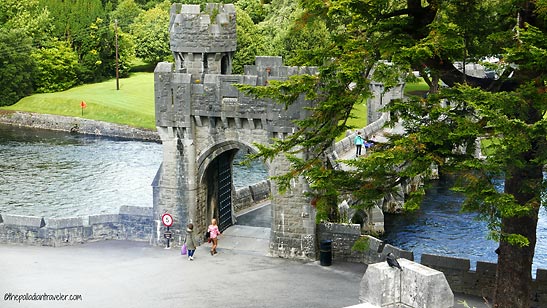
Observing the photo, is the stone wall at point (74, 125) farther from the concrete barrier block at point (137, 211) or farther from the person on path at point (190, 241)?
the person on path at point (190, 241)

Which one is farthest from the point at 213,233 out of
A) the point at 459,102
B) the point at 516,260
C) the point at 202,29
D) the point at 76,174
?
the point at 76,174

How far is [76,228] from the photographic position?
2962 cm

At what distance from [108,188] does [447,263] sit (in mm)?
30281

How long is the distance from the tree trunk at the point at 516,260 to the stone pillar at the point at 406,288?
374 inches

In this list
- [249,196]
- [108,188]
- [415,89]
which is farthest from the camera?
[415,89]

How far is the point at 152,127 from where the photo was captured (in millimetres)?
69938

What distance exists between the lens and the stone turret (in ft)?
95.4

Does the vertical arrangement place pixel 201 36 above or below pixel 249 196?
above

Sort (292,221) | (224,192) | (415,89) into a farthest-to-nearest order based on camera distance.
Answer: (415,89) → (224,192) → (292,221)

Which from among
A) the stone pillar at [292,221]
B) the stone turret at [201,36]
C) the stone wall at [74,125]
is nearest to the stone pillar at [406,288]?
the stone pillar at [292,221]

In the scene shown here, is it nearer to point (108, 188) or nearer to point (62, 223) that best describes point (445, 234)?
point (62, 223)

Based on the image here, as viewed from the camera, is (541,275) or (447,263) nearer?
(541,275)

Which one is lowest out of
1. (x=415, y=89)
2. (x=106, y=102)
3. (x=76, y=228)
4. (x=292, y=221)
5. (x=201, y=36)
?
(x=106, y=102)

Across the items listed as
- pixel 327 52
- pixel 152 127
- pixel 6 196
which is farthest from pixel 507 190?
pixel 152 127
